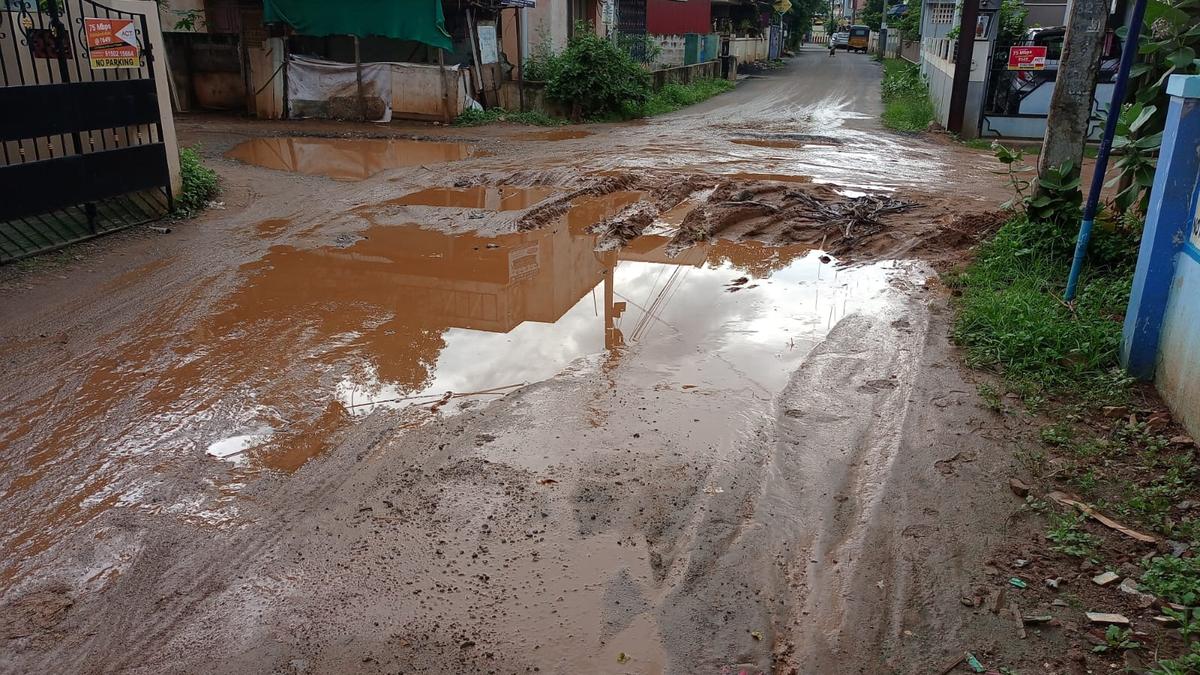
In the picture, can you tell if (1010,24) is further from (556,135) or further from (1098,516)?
(1098,516)

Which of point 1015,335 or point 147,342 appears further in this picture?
point 147,342

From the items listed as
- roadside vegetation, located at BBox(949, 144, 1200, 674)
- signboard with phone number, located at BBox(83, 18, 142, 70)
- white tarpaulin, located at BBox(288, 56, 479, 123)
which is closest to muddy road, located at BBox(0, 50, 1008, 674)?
roadside vegetation, located at BBox(949, 144, 1200, 674)

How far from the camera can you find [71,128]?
829cm

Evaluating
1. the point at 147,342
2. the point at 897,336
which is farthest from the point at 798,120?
the point at 147,342

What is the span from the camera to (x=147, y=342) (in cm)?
639

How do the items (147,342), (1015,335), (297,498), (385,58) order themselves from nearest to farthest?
(297,498)
(1015,335)
(147,342)
(385,58)

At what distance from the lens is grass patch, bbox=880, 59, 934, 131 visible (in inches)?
758

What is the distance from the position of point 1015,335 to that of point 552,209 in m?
5.99

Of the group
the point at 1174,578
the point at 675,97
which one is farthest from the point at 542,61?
the point at 1174,578

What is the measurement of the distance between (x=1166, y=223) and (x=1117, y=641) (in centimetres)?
317

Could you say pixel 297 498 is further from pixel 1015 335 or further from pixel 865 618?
pixel 1015 335

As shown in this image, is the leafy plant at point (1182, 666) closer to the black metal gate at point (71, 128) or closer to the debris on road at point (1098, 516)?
the debris on road at point (1098, 516)

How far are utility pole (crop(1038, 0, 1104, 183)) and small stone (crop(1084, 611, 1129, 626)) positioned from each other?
5426 mm

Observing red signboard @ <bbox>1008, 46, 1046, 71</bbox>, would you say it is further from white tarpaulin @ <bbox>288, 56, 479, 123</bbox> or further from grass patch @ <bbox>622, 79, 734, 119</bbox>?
white tarpaulin @ <bbox>288, 56, 479, 123</bbox>
